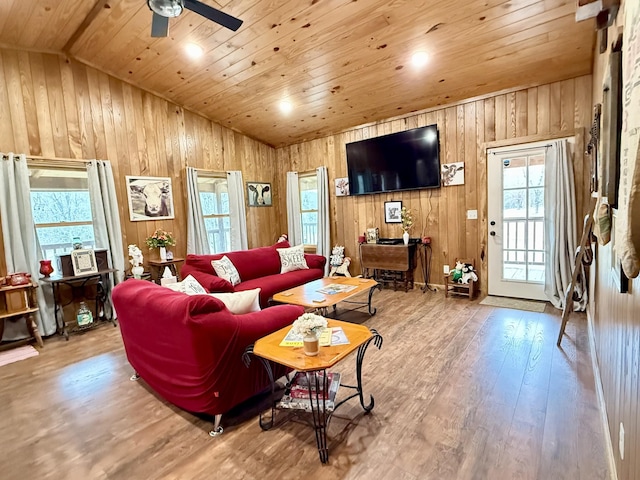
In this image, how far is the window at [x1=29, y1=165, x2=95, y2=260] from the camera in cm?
395

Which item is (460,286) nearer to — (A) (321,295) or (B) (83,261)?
(A) (321,295)

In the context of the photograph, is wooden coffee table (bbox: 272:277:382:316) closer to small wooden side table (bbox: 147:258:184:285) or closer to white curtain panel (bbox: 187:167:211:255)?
small wooden side table (bbox: 147:258:184:285)

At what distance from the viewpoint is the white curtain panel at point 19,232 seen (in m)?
3.61

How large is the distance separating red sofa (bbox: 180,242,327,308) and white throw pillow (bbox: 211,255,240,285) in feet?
0.17

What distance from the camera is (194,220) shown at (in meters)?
5.21

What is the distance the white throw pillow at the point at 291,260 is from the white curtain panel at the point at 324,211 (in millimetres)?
1270

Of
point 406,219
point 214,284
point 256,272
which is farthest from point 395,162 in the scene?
point 214,284

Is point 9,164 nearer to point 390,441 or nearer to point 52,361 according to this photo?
point 52,361

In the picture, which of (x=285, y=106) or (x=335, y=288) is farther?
(x=285, y=106)

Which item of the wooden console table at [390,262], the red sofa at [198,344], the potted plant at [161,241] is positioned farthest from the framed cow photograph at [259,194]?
the red sofa at [198,344]

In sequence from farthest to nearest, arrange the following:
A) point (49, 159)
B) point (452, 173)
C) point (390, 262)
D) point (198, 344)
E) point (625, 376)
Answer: point (390, 262), point (452, 173), point (49, 159), point (198, 344), point (625, 376)

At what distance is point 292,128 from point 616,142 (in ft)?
16.5

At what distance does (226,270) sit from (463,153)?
11.5 feet

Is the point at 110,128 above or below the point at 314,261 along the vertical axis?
above
